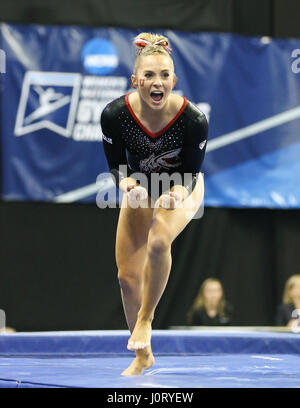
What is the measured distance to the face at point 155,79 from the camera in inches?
125

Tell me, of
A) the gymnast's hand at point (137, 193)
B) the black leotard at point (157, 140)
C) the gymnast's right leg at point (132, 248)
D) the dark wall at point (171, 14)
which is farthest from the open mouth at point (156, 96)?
the dark wall at point (171, 14)

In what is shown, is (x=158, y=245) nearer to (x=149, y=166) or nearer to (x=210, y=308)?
(x=149, y=166)

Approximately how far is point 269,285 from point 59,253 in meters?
2.03

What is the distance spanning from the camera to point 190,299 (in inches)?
268

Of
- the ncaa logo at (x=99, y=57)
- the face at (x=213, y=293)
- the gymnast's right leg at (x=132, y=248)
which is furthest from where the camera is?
the ncaa logo at (x=99, y=57)

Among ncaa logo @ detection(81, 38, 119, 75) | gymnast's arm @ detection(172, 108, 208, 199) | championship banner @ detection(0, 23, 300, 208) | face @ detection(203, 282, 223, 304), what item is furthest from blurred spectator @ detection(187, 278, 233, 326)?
gymnast's arm @ detection(172, 108, 208, 199)

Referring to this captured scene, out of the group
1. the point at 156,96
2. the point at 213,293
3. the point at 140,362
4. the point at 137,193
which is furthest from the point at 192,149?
the point at 213,293

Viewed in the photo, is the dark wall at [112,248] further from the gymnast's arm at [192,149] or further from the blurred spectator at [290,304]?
the gymnast's arm at [192,149]

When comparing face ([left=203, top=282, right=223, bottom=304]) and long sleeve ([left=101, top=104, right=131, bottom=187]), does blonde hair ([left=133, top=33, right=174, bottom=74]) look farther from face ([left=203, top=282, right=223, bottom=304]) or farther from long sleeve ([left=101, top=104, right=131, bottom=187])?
face ([left=203, top=282, right=223, bottom=304])

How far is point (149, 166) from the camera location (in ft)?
11.2

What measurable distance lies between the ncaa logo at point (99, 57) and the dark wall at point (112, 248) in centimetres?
26
